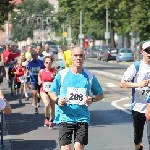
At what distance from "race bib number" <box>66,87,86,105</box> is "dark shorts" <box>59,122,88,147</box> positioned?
269 millimetres

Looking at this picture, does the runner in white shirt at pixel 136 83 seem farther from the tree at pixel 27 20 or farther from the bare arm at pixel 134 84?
the tree at pixel 27 20

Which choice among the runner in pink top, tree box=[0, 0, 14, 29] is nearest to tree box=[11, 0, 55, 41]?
tree box=[0, 0, 14, 29]

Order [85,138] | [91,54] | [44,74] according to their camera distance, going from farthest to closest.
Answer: [91,54] < [44,74] < [85,138]

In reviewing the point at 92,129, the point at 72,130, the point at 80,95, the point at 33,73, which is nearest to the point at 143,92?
the point at 80,95

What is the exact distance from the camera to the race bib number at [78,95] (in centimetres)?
883

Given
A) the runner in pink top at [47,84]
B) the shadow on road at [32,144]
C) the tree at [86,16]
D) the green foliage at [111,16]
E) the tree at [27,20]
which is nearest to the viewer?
the shadow on road at [32,144]

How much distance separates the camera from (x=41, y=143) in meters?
13.4

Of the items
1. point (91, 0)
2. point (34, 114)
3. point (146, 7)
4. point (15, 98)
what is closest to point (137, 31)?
point (146, 7)

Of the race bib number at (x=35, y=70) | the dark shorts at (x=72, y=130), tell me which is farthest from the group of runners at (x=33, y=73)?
the dark shorts at (x=72, y=130)

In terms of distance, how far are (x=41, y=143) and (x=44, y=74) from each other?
9.09 ft

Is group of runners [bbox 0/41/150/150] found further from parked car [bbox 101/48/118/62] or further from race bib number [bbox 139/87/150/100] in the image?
parked car [bbox 101/48/118/62]

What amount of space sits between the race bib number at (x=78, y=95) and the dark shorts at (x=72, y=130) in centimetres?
27

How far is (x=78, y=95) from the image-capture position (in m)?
8.82

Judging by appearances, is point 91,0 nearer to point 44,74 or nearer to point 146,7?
point 146,7
